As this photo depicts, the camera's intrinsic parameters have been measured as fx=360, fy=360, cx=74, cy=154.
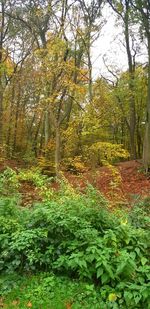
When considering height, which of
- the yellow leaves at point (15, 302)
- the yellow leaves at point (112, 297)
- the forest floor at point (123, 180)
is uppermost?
the forest floor at point (123, 180)

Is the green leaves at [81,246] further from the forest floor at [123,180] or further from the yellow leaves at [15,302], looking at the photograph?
the forest floor at [123,180]

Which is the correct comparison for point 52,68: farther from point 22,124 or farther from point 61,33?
point 22,124

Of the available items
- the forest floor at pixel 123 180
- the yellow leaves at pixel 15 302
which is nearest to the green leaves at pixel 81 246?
the yellow leaves at pixel 15 302

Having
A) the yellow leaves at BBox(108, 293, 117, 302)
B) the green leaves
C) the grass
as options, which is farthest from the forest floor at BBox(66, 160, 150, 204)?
the yellow leaves at BBox(108, 293, 117, 302)

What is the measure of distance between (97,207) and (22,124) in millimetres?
23930

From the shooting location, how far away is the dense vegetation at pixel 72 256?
4.75 meters

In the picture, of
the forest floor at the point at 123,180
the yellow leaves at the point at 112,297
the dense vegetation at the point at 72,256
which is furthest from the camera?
the forest floor at the point at 123,180

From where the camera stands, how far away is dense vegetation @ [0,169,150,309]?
4754mm

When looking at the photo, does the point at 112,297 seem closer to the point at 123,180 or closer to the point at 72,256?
the point at 72,256

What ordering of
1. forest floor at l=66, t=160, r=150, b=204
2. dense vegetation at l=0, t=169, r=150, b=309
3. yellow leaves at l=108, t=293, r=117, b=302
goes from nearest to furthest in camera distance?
1. yellow leaves at l=108, t=293, r=117, b=302
2. dense vegetation at l=0, t=169, r=150, b=309
3. forest floor at l=66, t=160, r=150, b=204

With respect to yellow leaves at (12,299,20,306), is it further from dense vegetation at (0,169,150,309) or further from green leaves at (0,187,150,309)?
green leaves at (0,187,150,309)

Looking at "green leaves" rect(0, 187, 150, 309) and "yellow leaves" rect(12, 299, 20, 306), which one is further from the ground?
"green leaves" rect(0, 187, 150, 309)

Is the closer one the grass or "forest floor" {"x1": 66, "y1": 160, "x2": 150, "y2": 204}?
the grass

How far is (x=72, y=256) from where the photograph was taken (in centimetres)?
494
